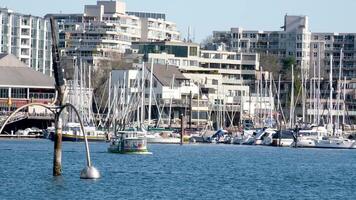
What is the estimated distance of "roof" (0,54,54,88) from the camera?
174375 millimetres

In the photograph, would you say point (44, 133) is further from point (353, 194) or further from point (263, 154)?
point (353, 194)

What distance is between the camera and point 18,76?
581ft

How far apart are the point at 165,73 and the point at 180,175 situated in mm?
97334

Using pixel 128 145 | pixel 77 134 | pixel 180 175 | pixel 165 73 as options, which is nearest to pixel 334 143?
pixel 77 134

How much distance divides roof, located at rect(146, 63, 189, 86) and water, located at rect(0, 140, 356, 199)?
47681 mm

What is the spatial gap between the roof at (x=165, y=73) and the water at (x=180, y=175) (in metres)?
47.7

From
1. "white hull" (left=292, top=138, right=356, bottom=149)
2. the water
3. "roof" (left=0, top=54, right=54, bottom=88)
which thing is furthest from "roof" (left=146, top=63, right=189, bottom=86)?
the water

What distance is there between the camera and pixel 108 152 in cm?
11831

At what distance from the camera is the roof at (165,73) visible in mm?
182863

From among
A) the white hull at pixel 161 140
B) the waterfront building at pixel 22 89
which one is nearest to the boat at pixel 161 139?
the white hull at pixel 161 140

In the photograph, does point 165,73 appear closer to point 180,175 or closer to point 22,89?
point 22,89

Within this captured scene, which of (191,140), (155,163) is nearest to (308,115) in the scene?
(191,140)

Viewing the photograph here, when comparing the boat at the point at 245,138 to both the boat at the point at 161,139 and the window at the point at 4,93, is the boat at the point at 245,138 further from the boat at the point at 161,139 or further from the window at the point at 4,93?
the window at the point at 4,93

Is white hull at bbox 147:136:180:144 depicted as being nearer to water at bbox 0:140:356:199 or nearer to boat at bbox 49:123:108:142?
boat at bbox 49:123:108:142
